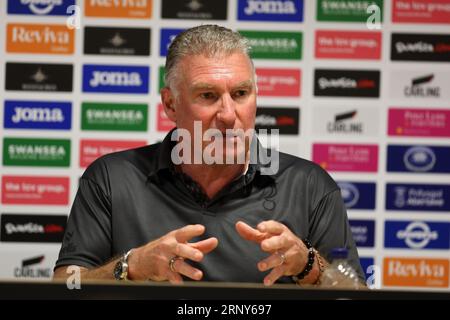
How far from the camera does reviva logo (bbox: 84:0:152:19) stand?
323 cm

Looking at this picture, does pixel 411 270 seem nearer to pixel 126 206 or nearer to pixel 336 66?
pixel 336 66

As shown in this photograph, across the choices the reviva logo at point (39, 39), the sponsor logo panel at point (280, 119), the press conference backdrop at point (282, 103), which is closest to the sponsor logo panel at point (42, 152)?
the press conference backdrop at point (282, 103)

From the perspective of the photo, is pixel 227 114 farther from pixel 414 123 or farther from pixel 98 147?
pixel 414 123

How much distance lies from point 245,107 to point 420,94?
1.89m

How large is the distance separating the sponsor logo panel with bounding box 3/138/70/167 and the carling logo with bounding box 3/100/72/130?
0.07 m

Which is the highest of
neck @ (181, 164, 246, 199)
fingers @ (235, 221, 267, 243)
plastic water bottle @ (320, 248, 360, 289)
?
neck @ (181, 164, 246, 199)

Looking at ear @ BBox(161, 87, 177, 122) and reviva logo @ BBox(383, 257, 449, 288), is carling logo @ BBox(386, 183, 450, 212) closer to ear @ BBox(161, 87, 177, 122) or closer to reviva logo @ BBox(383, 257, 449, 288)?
reviva logo @ BBox(383, 257, 449, 288)

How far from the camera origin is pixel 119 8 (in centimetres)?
324

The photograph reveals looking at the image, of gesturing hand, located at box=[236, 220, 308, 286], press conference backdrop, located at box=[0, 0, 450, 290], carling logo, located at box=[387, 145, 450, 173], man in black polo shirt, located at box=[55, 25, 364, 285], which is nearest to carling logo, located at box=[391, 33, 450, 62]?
press conference backdrop, located at box=[0, 0, 450, 290]

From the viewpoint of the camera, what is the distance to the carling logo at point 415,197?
3293mm

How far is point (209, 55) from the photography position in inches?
67.6

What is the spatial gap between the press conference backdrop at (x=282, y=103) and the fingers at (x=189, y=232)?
2.00m
